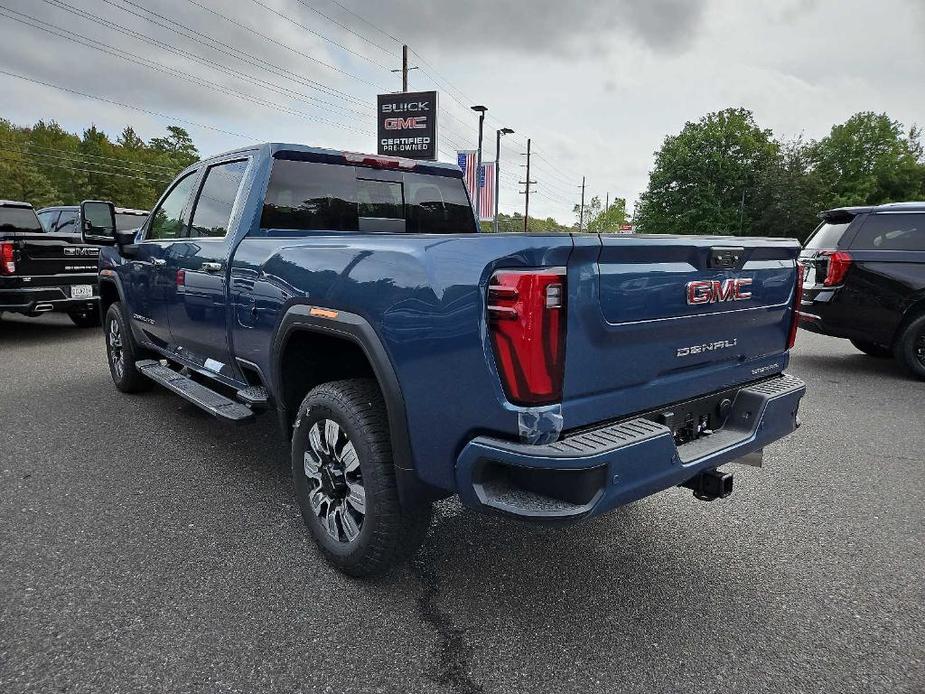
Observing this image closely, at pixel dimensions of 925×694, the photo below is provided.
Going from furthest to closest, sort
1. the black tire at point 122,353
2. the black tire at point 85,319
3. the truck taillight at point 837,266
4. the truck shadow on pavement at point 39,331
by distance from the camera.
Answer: the black tire at point 85,319
the truck shadow on pavement at point 39,331
the truck taillight at point 837,266
the black tire at point 122,353

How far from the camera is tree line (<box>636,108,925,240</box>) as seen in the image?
52.4 metres

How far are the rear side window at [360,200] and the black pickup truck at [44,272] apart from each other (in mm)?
6236

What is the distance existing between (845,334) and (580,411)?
21.6 feet

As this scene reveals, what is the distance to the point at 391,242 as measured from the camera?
2346 millimetres

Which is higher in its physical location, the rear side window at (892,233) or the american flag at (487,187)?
the american flag at (487,187)

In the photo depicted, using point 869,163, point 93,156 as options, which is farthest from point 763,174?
point 93,156

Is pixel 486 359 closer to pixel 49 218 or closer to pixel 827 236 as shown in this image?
pixel 827 236

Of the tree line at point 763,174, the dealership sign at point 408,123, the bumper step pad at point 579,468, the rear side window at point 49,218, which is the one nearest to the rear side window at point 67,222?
the rear side window at point 49,218

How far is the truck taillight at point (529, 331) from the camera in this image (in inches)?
74.7

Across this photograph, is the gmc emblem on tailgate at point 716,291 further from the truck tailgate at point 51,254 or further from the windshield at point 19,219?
the windshield at point 19,219

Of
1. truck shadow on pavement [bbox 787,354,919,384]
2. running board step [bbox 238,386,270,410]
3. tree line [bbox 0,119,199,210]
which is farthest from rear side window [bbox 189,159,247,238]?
tree line [bbox 0,119,199,210]

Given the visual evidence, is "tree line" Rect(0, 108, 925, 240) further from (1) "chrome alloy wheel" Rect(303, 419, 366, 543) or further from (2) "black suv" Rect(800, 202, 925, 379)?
(1) "chrome alloy wheel" Rect(303, 419, 366, 543)

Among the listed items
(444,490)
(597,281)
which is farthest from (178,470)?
(597,281)

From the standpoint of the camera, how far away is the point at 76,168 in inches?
2514
